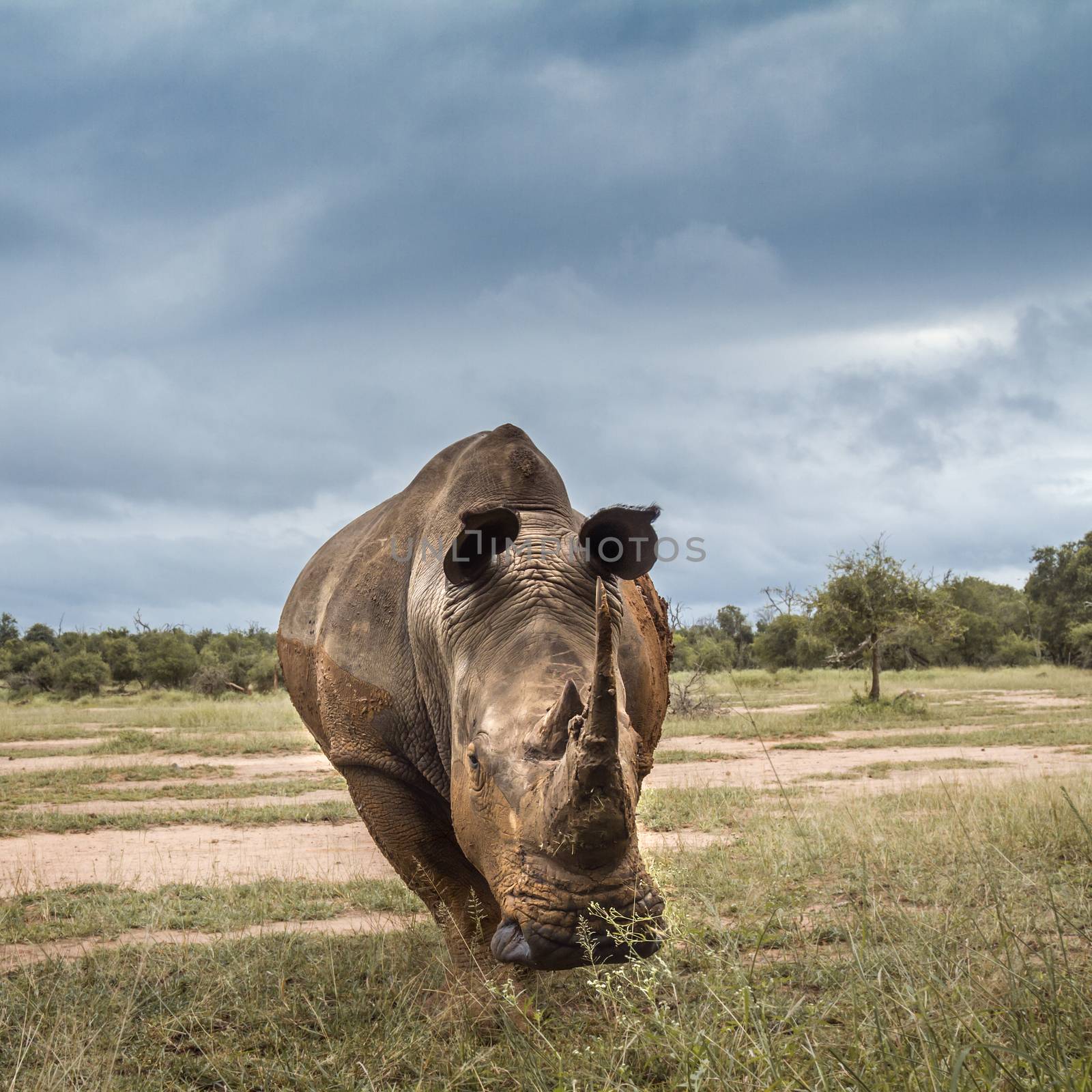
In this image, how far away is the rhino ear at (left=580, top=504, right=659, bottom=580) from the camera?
12.9 ft

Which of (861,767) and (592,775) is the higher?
(592,775)

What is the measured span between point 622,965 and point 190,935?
4060mm

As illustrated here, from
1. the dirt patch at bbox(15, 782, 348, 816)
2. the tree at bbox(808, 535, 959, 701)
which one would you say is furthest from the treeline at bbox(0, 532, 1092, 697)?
the dirt patch at bbox(15, 782, 348, 816)

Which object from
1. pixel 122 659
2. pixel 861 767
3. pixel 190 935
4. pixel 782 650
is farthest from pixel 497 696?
pixel 782 650

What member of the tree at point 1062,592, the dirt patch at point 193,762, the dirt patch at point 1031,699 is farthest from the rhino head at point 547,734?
the tree at point 1062,592

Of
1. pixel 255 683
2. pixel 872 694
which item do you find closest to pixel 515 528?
pixel 872 694

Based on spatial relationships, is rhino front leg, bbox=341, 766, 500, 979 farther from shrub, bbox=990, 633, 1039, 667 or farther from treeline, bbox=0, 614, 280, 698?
shrub, bbox=990, 633, 1039, 667

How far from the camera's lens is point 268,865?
329 inches

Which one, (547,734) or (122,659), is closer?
(547,734)

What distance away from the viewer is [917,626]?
23.9 meters

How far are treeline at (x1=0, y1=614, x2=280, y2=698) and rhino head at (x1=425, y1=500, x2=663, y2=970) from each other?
1273 inches

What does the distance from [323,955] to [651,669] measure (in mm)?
Answer: 2232

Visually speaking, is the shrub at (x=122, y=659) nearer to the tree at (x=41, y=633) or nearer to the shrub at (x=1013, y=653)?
the tree at (x=41, y=633)

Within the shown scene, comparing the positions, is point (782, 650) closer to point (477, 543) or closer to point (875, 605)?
point (875, 605)
